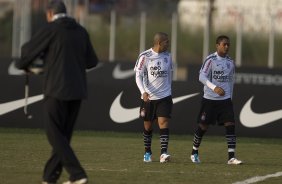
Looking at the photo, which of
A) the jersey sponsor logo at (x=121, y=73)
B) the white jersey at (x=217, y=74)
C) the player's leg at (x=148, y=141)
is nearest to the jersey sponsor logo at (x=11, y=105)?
the player's leg at (x=148, y=141)

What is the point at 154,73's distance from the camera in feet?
54.0

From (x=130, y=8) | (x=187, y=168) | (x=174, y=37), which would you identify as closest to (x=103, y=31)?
(x=174, y=37)

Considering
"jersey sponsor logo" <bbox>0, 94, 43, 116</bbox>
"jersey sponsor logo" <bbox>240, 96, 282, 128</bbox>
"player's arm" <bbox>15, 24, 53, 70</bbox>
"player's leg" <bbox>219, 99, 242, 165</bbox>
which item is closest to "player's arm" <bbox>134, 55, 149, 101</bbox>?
"player's leg" <bbox>219, 99, 242, 165</bbox>

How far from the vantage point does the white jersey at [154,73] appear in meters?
16.4

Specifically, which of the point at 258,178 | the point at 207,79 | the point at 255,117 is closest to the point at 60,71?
the point at 258,178

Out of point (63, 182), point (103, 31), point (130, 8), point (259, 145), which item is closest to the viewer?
point (63, 182)

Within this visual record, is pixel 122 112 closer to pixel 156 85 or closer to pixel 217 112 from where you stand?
pixel 156 85

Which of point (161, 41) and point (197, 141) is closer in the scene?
point (161, 41)

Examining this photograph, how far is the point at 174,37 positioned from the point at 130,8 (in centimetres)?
1130

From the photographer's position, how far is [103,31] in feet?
144

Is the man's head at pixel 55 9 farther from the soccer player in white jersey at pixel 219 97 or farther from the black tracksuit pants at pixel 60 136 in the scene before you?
the soccer player in white jersey at pixel 219 97

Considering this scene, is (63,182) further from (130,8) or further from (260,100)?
(130,8)

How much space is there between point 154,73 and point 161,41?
539 millimetres

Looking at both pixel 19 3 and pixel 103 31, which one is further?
pixel 103 31
